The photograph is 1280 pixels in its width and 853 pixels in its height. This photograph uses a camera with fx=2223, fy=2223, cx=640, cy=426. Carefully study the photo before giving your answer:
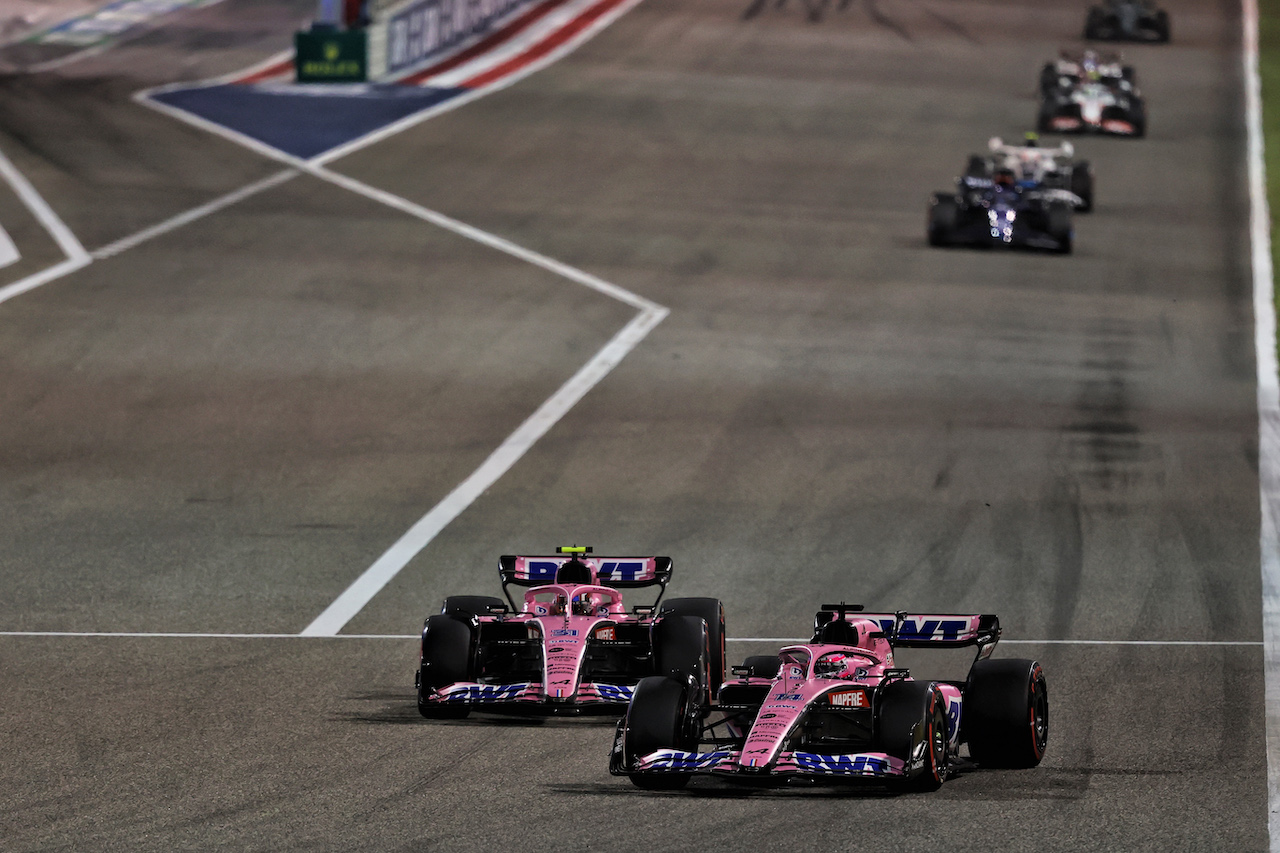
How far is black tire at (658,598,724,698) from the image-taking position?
533 inches

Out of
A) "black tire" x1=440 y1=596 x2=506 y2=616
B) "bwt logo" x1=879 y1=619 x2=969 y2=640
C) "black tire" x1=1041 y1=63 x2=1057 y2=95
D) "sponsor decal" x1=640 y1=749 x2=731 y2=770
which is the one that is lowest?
"black tire" x1=1041 y1=63 x2=1057 y2=95

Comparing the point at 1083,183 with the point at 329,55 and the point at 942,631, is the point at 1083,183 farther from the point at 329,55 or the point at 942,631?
the point at 942,631

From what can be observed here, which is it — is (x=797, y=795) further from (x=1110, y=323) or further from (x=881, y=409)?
(x=1110, y=323)

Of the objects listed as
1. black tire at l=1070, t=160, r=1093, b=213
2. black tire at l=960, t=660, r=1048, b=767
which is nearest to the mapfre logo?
black tire at l=960, t=660, r=1048, b=767

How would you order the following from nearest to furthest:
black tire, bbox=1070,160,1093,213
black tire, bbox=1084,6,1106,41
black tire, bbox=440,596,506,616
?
black tire, bbox=440,596,506,616 < black tire, bbox=1070,160,1093,213 < black tire, bbox=1084,6,1106,41

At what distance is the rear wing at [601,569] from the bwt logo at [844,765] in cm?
327

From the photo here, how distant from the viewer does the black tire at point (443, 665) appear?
1324 cm

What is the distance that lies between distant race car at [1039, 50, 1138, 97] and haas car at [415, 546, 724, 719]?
31.5 m

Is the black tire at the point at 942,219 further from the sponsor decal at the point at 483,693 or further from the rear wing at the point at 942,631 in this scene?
the sponsor decal at the point at 483,693

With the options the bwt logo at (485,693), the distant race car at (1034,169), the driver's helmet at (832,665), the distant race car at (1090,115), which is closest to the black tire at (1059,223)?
the distant race car at (1034,169)

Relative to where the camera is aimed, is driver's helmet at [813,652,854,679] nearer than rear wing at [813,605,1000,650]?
Yes

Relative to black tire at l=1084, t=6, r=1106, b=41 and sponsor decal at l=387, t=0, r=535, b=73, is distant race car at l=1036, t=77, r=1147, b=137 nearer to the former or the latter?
black tire at l=1084, t=6, r=1106, b=41

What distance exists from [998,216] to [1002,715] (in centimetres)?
2156

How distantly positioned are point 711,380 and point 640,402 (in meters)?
1.33
